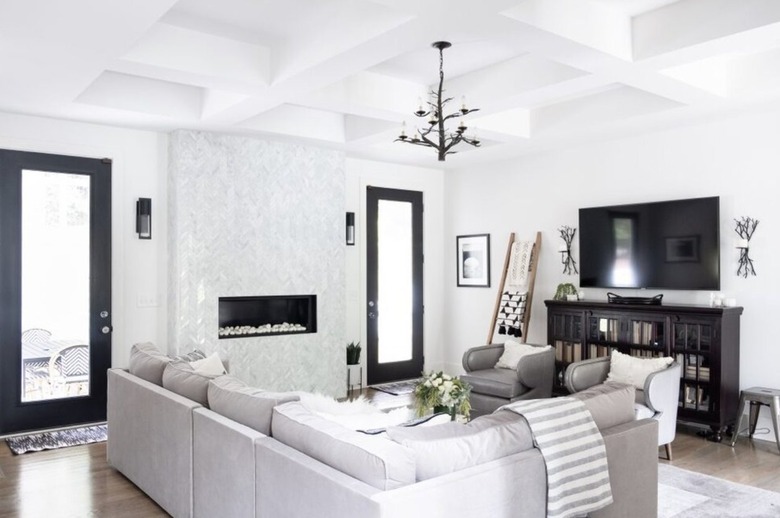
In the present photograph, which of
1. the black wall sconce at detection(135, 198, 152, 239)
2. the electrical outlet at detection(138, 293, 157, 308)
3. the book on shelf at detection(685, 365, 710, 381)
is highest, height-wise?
the black wall sconce at detection(135, 198, 152, 239)

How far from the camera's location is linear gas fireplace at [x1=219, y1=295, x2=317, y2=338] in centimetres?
644

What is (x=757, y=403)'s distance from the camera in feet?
17.1

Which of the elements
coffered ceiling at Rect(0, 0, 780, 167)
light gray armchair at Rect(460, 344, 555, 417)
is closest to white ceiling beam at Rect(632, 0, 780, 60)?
coffered ceiling at Rect(0, 0, 780, 167)

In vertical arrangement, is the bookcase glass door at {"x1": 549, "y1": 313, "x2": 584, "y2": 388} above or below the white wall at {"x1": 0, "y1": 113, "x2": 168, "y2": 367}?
below

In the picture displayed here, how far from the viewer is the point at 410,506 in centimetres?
215

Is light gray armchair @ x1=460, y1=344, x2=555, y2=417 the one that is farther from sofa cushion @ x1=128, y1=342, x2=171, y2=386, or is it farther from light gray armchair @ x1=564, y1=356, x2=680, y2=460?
sofa cushion @ x1=128, y1=342, x2=171, y2=386

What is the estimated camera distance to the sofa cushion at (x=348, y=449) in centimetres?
225

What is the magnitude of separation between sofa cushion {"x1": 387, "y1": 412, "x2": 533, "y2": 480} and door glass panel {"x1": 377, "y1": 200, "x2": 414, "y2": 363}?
511 centimetres

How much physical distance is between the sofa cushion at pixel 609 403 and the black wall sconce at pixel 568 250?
11.7 feet

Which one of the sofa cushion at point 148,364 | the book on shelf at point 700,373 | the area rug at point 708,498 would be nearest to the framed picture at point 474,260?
the book on shelf at point 700,373

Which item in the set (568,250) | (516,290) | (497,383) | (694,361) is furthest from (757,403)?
(516,290)

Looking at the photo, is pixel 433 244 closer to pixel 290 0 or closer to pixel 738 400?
pixel 738 400

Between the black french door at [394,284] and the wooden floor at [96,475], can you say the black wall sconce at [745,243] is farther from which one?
the black french door at [394,284]

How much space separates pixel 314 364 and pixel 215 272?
1.50 meters
